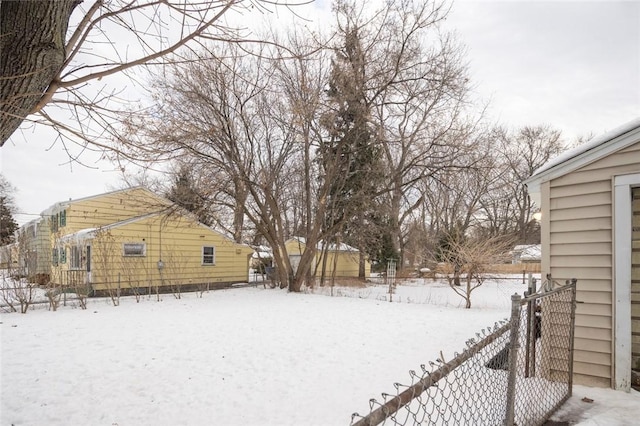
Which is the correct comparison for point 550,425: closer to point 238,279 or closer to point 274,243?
point 274,243

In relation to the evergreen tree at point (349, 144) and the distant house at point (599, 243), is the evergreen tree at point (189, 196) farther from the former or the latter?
the distant house at point (599, 243)

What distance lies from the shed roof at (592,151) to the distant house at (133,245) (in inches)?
485

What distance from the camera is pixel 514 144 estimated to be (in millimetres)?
33969

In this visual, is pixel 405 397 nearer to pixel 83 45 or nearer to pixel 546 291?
pixel 83 45

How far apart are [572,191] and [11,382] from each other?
276 inches

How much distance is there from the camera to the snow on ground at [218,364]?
390cm

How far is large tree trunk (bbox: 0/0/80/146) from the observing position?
6.22 feet

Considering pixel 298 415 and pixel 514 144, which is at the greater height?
pixel 514 144

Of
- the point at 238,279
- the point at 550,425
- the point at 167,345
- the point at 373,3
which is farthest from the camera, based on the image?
the point at 238,279

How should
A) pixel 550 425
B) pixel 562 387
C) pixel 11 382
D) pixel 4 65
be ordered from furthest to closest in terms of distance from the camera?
pixel 11 382 → pixel 562 387 → pixel 550 425 → pixel 4 65

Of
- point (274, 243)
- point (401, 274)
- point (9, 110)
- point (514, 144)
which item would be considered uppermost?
point (514, 144)

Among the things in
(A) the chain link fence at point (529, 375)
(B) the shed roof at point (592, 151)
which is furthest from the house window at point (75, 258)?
(B) the shed roof at point (592, 151)

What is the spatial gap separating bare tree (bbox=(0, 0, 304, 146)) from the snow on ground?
2.95 metres

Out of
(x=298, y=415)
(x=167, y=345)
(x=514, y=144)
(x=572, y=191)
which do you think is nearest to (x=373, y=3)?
(x=572, y=191)
